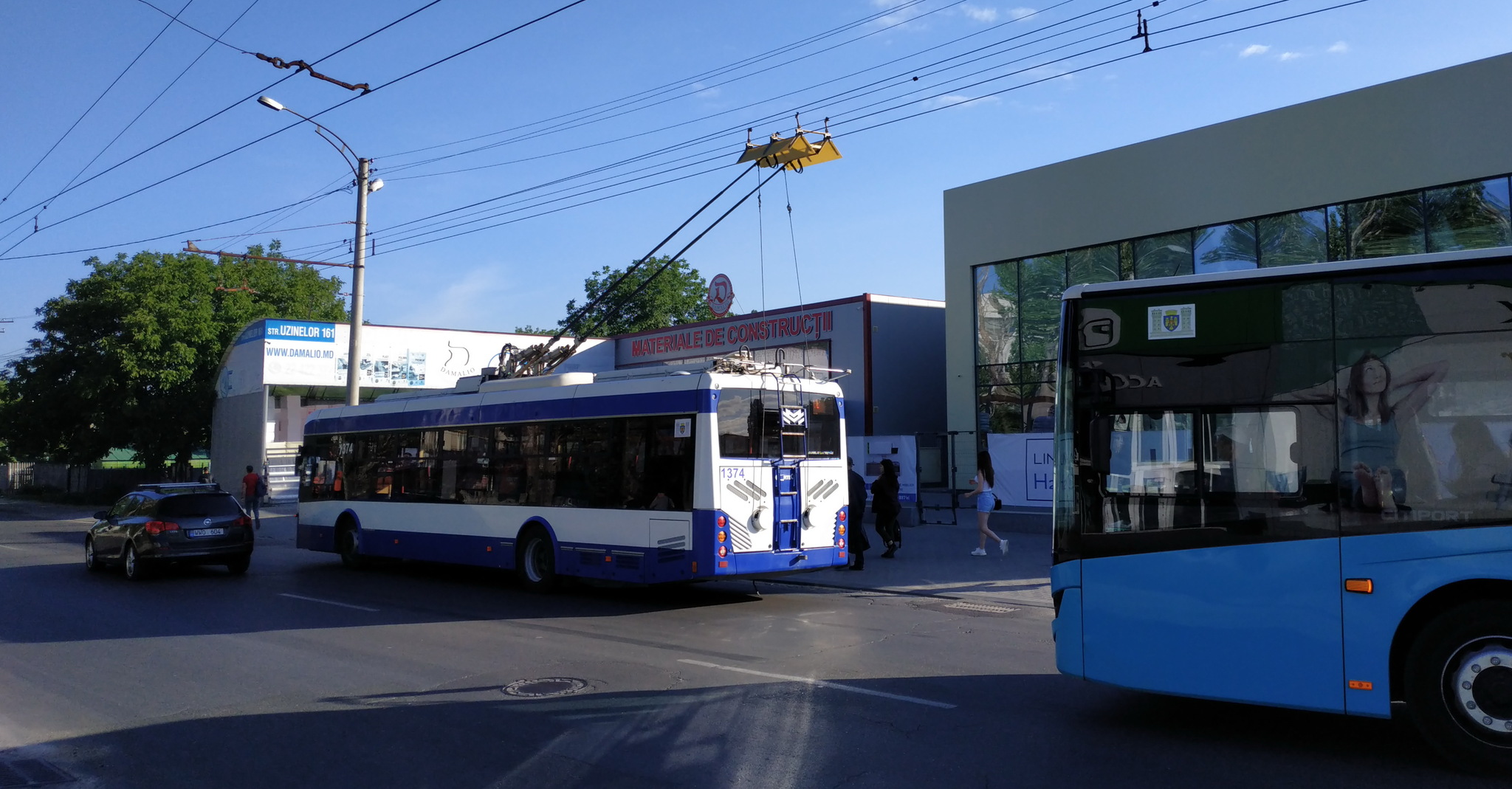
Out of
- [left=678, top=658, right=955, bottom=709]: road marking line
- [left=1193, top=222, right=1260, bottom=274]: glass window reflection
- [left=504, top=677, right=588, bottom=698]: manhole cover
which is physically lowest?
[left=504, top=677, right=588, bottom=698]: manhole cover

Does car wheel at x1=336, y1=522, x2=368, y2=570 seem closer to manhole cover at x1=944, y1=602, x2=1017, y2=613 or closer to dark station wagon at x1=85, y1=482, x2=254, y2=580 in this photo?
dark station wagon at x1=85, y1=482, x2=254, y2=580

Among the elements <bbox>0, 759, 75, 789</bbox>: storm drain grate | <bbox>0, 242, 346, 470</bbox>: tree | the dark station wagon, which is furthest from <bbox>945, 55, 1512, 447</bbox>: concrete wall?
<bbox>0, 242, 346, 470</bbox>: tree

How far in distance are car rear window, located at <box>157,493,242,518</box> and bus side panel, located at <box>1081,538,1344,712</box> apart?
15128mm

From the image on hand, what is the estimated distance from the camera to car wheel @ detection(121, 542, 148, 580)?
1659cm

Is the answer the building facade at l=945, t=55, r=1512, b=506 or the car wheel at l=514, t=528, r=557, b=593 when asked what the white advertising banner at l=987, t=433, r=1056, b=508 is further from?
the car wheel at l=514, t=528, r=557, b=593

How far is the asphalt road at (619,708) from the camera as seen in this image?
6.00m

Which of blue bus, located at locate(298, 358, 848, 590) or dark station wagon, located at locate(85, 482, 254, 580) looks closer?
blue bus, located at locate(298, 358, 848, 590)

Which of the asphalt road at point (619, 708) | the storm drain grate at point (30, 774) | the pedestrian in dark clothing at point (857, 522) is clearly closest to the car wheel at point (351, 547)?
the asphalt road at point (619, 708)

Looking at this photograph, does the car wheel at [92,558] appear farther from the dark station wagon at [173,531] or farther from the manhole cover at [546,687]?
the manhole cover at [546,687]

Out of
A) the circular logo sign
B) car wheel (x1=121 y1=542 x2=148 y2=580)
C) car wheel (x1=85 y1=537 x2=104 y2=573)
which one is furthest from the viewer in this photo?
the circular logo sign

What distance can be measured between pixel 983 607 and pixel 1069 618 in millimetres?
6072

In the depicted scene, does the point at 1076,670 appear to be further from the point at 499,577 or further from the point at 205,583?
the point at 205,583

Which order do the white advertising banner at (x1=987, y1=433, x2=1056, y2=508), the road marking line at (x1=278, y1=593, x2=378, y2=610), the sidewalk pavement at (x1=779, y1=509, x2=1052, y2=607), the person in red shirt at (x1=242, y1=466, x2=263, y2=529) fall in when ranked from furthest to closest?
1. the person in red shirt at (x1=242, y1=466, x2=263, y2=529)
2. the white advertising banner at (x1=987, y1=433, x2=1056, y2=508)
3. the sidewalk pavement at (x1=779, y1=509, x2=1052, y2=607)
4. the road marking line at (x1=278, y1=593, x2=378, y2=610)

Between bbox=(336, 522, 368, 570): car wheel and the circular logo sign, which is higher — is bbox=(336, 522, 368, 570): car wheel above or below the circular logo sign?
below
